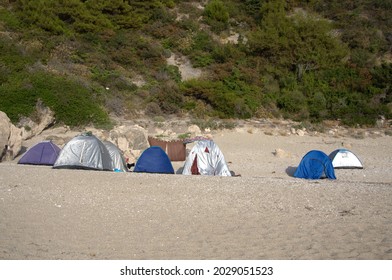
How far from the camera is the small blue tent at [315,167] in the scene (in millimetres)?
15969

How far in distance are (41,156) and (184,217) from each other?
976 centimetres

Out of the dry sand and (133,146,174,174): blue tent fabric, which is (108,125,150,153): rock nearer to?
(133,146,174,174): blue tent fabric

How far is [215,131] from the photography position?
25688 millimetres

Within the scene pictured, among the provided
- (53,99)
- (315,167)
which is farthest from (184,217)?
(53,99)

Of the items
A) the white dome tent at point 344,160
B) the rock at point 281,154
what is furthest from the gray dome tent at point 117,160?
the white dome tent at point 344,160

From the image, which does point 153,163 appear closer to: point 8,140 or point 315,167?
point 315,167

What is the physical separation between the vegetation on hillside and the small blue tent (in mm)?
12482

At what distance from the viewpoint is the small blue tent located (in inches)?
629

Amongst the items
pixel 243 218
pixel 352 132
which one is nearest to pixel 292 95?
pixel 352 132

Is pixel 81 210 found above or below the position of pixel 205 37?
below

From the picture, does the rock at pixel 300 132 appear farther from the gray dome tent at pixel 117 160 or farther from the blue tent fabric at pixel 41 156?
the blue tent fabric at pixel 41 156

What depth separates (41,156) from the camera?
58.3ft
